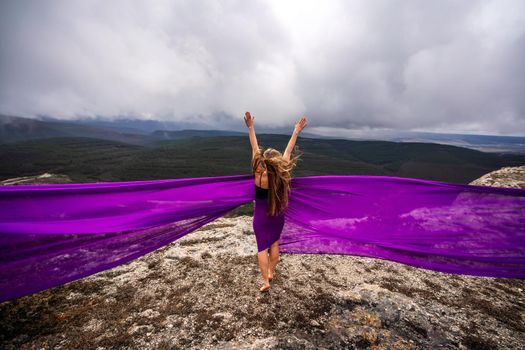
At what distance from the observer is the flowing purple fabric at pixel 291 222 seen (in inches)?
148

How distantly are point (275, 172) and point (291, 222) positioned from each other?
6.62 ft

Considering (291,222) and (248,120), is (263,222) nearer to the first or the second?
(291,222)

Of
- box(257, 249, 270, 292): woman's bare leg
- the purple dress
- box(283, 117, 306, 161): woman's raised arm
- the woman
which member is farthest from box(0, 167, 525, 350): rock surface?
box(283, 117, 306, 161): woman's raised arm

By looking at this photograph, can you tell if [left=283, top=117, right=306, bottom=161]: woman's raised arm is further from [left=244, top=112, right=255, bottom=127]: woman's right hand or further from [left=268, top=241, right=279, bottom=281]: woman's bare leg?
[left=268, top=241, right=279, bottom=281]: woman's bare leg

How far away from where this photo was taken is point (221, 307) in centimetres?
477

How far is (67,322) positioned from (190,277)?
86.5 inches

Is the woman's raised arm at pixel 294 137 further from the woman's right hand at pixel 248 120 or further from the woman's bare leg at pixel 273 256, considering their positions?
the woman's bare leg at pixel 273 256

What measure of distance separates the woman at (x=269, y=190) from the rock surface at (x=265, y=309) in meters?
0.97

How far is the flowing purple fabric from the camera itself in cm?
376

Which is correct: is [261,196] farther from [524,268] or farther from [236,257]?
[524,268]

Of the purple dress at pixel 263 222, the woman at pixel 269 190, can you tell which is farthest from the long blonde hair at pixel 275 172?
the purple dress at pixel 263 222

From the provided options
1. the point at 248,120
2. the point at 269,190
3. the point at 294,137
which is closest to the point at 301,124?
the point at 294,137

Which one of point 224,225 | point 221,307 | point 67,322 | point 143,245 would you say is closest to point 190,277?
point 221,307

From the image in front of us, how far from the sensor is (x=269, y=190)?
173 inches
